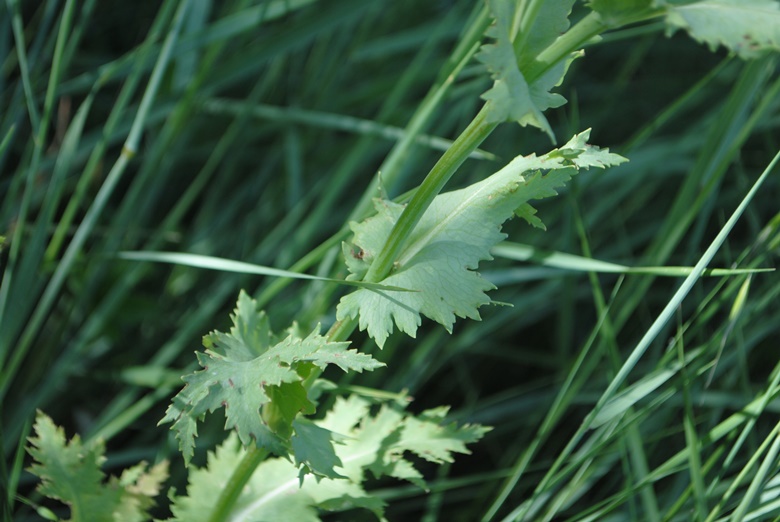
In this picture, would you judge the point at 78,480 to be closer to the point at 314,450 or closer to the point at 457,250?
the point at 314,450

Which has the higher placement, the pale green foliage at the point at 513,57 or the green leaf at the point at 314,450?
the pale green foliage at the point at 513,57

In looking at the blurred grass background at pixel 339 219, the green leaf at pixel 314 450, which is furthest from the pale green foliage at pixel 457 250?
the blurred grass background at pixel 339 219

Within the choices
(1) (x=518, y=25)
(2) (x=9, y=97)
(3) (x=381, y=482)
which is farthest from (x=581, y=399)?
(2) (x=9, y=97)

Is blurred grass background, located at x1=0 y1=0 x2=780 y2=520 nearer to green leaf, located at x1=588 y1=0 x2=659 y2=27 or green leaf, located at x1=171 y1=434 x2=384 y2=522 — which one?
green leaf, located at x1=171 y1=434 x2=384 y2=522

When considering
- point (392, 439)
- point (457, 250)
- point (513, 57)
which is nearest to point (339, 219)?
point (392, 439)

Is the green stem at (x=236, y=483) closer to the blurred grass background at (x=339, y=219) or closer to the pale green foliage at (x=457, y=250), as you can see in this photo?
the pale green foliage at (x=457, y=250)

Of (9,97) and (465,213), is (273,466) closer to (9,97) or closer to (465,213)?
(465,213)

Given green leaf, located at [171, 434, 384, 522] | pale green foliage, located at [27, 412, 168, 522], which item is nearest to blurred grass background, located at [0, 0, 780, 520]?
pale green foliage, located at [27, 412, 168, 522]
